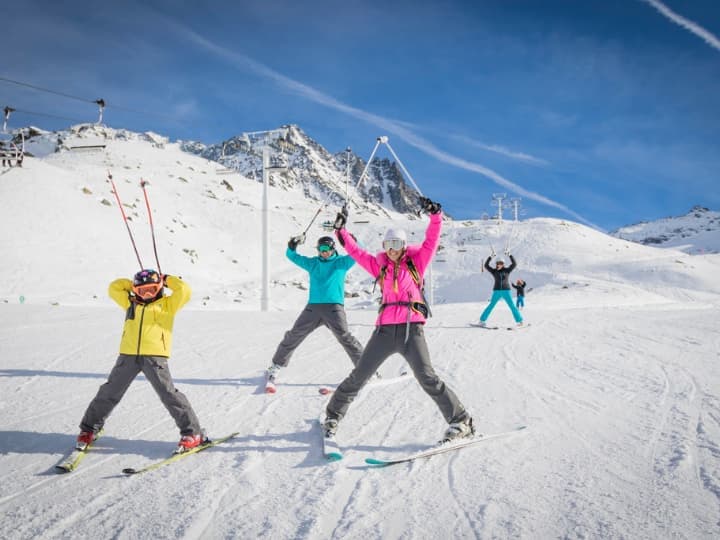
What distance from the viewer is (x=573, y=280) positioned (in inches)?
1321

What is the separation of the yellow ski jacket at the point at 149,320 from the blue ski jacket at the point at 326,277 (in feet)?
6.91

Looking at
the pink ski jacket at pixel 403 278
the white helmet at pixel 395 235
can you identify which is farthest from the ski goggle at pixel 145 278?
the white helmet at pixel 395 235

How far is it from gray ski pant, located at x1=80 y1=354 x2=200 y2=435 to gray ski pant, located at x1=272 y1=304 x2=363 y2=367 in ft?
7.09

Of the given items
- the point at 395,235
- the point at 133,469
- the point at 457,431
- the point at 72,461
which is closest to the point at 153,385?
the point at 133,469

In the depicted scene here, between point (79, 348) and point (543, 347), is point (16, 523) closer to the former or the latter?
point (79, 348)

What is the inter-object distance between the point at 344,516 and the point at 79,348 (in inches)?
316

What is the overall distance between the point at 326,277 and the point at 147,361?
2.68 meters

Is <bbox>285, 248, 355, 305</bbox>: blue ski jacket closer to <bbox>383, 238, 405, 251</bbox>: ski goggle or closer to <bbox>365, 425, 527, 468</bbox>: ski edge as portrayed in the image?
<bbox>383, 238, 405, 251</bbox>: ski goggle

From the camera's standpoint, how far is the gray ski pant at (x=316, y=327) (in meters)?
6.00

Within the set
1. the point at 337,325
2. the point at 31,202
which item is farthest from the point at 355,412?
the point at 31,202

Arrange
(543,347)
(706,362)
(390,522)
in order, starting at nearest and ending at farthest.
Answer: (390,522)
(706,362)
(543,347)

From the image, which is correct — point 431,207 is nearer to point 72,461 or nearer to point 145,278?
point 145,278

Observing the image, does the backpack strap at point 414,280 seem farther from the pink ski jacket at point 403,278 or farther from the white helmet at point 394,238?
the white helmet at point 394,238

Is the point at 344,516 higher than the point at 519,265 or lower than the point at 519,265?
lower
